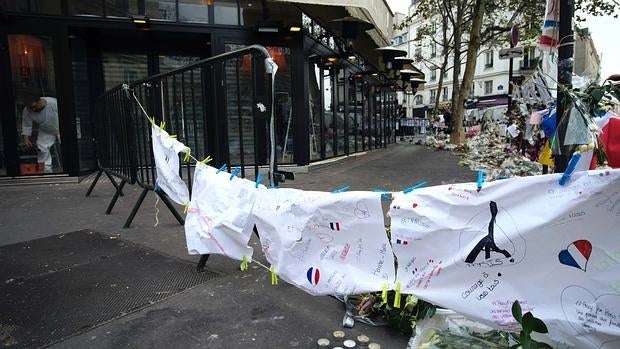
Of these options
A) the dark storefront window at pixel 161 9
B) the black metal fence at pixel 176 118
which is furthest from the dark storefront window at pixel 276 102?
the black metal fence at pixel 176 118

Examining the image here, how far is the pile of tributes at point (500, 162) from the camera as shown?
24.6 feet

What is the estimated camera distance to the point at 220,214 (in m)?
3.16

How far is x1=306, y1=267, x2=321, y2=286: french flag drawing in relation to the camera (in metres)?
2.55

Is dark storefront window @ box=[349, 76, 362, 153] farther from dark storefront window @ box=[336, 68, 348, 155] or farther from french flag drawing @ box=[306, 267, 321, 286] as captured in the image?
french flag drawing @ box=[306, 267, 321, 286]

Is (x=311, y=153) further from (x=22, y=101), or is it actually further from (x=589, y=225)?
(x=589, y=225)

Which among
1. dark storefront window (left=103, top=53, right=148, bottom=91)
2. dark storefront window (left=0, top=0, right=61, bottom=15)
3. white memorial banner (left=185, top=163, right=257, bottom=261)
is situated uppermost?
dark storefront window (left=0, top=0, right=61, bottom=15)

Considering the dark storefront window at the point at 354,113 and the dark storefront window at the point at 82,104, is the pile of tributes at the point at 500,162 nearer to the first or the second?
the dark storefront window at the point at 354,113

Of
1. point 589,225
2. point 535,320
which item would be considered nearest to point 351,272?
point 535,320

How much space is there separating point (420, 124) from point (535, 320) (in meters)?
34.9

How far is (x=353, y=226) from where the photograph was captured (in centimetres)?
242

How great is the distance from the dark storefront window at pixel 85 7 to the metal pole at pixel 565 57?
8.65 meters

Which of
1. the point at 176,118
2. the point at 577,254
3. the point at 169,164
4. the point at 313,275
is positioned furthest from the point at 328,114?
the point at 577,254

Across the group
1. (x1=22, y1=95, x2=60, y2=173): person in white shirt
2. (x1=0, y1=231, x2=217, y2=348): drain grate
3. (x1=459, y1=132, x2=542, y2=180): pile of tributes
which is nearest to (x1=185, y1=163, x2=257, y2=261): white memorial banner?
(x1=0, y1=231, x2=217, y2=348): drain grate

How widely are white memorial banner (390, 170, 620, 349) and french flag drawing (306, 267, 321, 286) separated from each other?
0.51m
